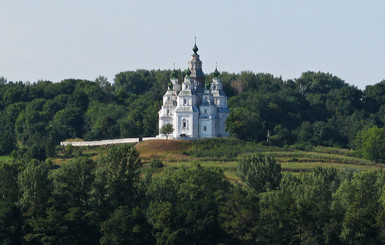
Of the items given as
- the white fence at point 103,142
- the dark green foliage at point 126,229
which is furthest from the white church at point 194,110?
the dark green foliage at point 126,229

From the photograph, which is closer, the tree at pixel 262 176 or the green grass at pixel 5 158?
the tree at pixel 262 176

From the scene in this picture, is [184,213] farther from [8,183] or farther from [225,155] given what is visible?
[225,155]

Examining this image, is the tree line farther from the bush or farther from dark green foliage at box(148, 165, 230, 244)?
the bush

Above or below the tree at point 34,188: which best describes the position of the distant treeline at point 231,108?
above

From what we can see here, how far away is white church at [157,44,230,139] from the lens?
12262 centimetres

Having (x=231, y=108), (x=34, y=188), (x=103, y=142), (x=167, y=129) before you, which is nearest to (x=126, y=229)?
(x=34, y=188)

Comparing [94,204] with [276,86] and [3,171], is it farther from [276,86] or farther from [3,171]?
[276,86]

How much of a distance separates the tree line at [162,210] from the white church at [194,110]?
38.5 meters

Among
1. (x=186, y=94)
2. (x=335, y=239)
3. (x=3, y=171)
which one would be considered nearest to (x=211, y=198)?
(x=335, y=239)

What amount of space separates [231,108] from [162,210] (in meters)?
61.3

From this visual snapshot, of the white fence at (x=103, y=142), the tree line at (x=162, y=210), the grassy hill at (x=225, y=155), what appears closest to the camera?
the tree line at (x=162, y=210)

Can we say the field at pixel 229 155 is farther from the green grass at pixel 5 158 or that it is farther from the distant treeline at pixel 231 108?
the green grass at pixel 5 158

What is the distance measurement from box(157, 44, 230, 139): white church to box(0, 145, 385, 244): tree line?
38.5 m

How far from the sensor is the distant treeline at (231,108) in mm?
129125
